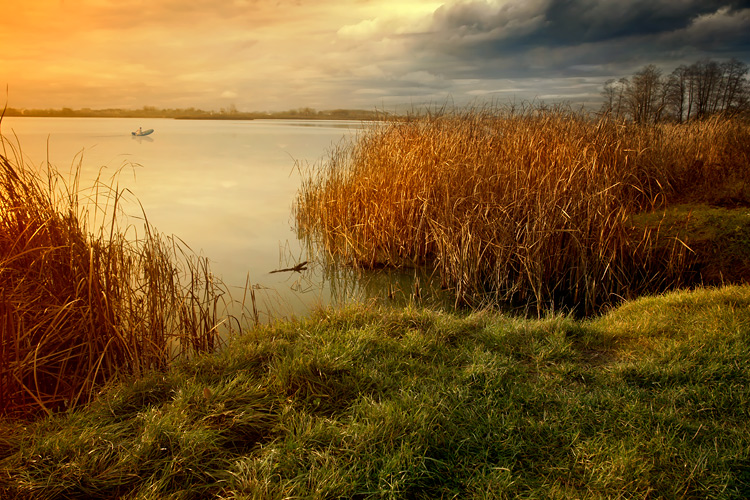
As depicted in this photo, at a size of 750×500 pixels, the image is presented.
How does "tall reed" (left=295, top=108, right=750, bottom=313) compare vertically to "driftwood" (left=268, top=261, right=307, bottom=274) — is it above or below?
above

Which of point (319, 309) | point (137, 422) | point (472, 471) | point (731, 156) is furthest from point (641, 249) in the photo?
point (731, 156)

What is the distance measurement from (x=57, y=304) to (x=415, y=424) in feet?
7.56

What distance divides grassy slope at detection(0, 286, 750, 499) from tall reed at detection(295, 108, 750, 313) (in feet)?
5.64

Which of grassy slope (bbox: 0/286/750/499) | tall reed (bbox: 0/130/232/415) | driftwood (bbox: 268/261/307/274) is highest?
tall reed (bbox: 0/130/232/415)

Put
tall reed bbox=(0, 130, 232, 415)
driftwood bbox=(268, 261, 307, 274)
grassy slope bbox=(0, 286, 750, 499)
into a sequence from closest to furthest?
grassy slope bbox=(0, 286, 750, 499) < tall reed bbox=(0, 130, 232, 415) < driftwood bbox=(268, 261, 307, 274)

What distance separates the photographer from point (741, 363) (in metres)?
2.68

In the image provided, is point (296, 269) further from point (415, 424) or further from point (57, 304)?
point (415, 424)

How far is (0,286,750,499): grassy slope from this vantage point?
6.03ft

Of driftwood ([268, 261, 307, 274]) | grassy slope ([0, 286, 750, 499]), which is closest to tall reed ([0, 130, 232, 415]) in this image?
grassy slope ([0, 286, 750, 499])

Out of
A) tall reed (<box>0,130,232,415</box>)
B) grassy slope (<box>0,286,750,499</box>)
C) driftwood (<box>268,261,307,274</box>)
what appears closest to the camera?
grassy slope (<box>0,286,750,499</box>)

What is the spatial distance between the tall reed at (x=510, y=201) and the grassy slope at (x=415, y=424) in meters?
1.72

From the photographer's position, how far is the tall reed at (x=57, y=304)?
2643mm

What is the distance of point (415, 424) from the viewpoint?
82.6 inches

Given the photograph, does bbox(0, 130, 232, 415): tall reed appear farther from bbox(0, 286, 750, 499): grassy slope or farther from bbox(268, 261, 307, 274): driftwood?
bbox(268, 261, 307, 274): driftwood
